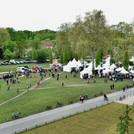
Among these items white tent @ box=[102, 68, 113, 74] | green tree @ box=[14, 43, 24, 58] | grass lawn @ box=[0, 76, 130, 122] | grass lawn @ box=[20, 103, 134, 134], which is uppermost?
green tree @ box=[14, 43, 24, 58]

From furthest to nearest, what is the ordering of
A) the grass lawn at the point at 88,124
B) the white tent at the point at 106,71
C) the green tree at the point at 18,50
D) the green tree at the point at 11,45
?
the green tree at the point at 18,50 < the green tree at the point at 11,45 < the white tent at the point at 106,71 < the grass lawn at the point at 88,124

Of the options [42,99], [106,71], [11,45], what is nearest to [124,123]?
[42,99]

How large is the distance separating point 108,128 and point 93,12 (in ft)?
117

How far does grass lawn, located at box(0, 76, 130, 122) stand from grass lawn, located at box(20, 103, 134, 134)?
4737 mm

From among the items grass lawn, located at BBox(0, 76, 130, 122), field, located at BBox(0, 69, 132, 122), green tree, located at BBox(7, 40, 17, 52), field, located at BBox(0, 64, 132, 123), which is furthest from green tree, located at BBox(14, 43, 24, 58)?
grass lawn, located at BBox(0, 76, 130, 122)

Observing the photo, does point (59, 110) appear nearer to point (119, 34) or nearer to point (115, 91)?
point (115, 91)

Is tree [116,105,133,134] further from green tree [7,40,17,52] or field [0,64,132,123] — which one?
green tree [7,40,17,52]

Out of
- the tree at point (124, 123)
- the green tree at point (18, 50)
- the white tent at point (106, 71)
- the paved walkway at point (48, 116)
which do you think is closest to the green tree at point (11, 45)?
the green tree at point (18, 50)

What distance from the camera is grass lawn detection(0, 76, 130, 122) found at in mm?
23766

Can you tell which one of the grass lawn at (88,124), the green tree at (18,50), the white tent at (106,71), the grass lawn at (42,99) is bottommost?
the grass lawn at (88,124)

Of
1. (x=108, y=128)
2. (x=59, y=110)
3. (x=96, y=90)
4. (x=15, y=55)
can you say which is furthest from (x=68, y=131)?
(x=15, y=55)

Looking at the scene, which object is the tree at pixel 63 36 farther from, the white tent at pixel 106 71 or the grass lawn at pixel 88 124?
the grass lawn at pixel 88 124

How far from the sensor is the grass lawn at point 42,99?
78.0 ft

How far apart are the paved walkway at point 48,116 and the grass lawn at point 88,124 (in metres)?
1.17
